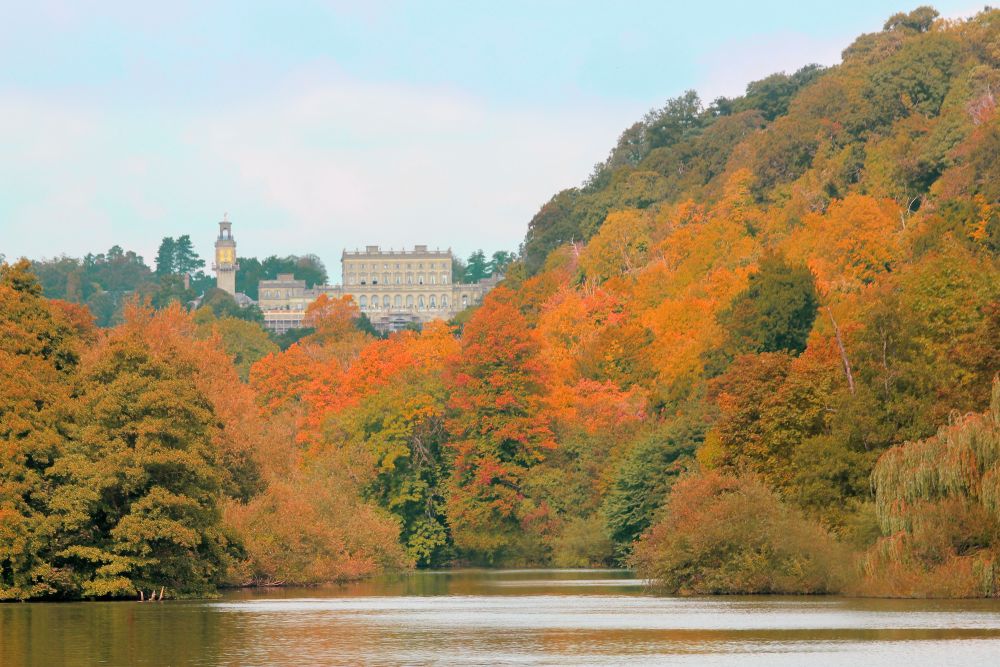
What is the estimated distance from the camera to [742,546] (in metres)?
52.2

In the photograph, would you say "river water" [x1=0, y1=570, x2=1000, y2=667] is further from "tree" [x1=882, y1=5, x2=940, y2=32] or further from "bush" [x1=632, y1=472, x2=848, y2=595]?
"tree" [x1=882, y1=5, x2=940, y2=32]

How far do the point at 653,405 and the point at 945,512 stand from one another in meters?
47.6

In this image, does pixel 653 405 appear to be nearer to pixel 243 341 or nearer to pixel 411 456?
pixel 411 456

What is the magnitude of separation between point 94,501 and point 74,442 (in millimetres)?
2480

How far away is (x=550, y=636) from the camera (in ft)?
127

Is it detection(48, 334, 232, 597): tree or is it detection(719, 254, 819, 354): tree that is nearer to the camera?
detection(48, 334, 232, 597): tree

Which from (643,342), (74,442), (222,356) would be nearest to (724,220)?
(643,342)

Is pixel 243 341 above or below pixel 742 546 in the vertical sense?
above

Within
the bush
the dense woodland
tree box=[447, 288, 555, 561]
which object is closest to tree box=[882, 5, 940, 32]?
the dense woodland

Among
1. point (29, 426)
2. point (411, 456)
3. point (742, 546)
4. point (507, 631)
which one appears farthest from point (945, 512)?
point (411, 456)

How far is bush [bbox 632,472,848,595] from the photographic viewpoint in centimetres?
5156

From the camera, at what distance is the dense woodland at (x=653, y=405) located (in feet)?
172

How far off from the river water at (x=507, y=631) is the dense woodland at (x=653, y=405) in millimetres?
2420

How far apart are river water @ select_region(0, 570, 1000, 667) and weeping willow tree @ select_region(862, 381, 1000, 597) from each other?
0.86 meters
